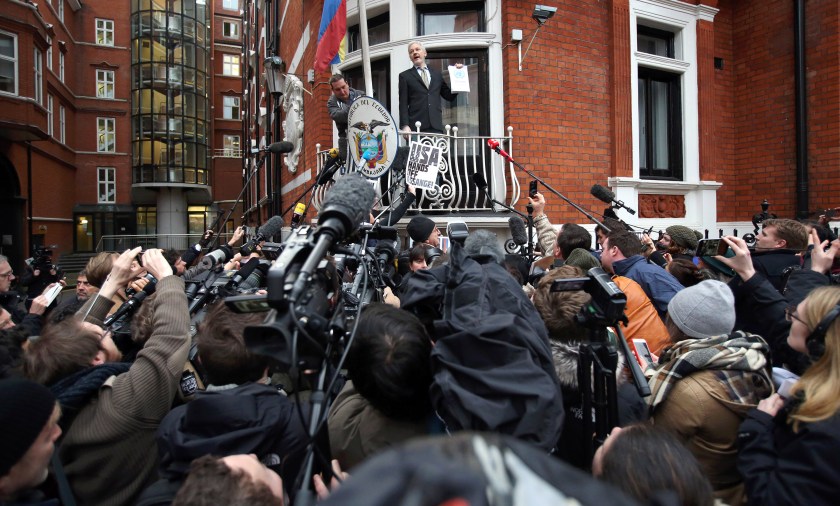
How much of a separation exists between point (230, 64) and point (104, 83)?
10677 mm

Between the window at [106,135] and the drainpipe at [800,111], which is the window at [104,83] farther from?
the drainpipe at [800,111]

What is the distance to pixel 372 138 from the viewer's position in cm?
460

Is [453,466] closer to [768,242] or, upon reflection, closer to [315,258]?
[315,258]

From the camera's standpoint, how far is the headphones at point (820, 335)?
1613 mm

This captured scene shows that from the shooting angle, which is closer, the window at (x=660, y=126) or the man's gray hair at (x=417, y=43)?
the man's gray hair at (x=417, y=43)

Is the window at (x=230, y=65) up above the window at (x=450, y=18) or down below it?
above

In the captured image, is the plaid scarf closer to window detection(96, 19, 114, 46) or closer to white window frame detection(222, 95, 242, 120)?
window detection(96, 19, 114, 46)

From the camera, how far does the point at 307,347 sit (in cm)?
131

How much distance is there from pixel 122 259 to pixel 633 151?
7678mm

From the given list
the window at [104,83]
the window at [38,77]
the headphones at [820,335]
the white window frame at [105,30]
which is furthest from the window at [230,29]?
the headphones at [820,335]

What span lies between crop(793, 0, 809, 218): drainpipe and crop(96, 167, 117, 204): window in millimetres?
34182

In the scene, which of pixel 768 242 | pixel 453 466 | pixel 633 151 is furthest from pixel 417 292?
pixel 633 151

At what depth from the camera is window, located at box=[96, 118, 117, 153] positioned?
30.5 metres

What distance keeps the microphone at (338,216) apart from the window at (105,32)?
123 ft
